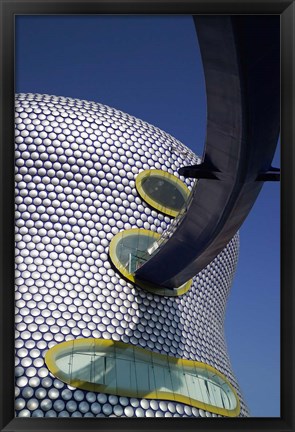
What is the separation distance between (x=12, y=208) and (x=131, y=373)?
669 centimetres

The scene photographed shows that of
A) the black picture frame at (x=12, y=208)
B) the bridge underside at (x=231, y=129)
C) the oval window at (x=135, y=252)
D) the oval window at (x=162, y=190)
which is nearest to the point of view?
the black picture frame at (x=12, y=208)

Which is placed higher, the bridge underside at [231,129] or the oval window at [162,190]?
the bridge underside at [231,129]

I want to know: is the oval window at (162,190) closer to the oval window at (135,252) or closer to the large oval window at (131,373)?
the oval window at (135,252)

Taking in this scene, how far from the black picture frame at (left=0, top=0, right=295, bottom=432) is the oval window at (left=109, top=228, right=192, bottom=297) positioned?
721 centimetres

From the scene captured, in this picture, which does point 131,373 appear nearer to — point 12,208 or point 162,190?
point 162,190

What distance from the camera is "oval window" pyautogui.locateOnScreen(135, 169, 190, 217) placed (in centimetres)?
1262

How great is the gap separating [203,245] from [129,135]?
411 cm

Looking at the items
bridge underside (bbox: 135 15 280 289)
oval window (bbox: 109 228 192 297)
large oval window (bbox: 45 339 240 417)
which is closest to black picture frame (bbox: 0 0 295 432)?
bridge underside (bbox: 135 15 280 289)

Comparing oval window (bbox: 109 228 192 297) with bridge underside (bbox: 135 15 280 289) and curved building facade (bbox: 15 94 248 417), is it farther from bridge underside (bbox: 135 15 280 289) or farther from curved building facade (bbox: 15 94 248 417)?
bridge underside (bbox: 135 15 280 289)

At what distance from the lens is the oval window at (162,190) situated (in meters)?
12.6

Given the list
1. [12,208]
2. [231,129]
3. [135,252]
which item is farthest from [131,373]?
[12,208]

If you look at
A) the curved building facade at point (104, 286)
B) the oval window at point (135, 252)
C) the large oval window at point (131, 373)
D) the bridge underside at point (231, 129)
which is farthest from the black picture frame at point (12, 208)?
the oval window at point (135, 252)

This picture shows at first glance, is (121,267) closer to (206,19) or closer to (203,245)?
(203,245)

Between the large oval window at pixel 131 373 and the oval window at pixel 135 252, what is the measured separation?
1.26 m
